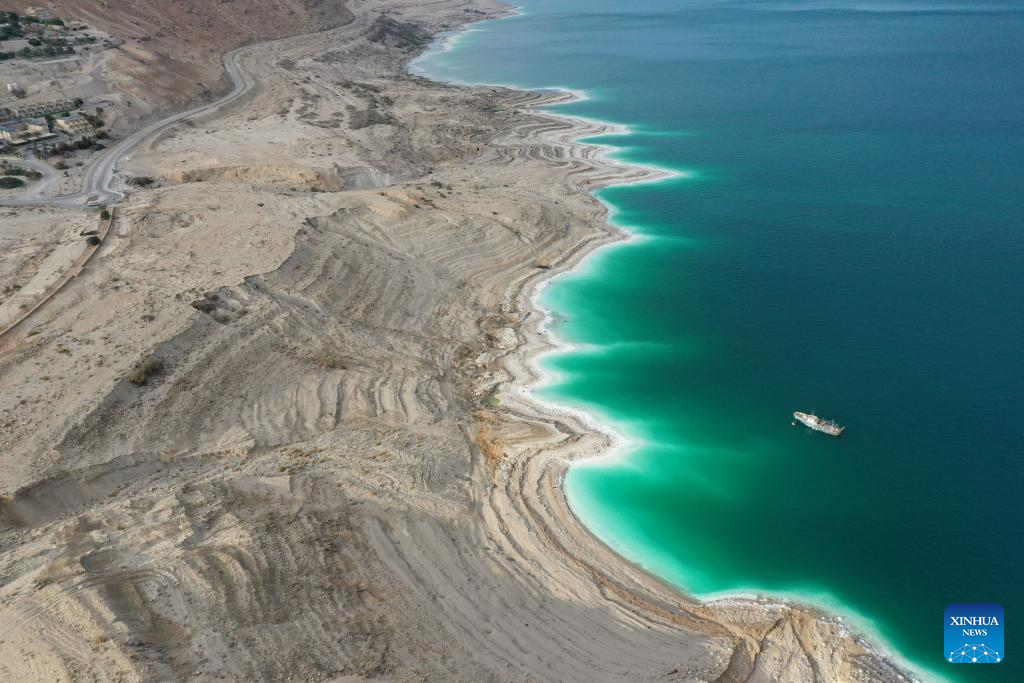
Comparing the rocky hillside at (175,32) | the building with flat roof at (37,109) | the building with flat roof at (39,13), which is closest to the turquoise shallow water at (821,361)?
the rocky hillside at (175,32)

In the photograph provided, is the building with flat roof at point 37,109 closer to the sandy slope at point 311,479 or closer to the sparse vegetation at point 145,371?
the sandy slope at point 311,479

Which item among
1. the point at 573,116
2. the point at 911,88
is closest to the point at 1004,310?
the point at 573,116

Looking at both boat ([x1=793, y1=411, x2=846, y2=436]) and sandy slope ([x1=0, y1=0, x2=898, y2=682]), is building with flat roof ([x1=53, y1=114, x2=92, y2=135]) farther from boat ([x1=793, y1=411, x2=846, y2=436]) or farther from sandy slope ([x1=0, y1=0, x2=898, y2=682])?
boat ([x1=793, y1=411, x2=846, y2=436])

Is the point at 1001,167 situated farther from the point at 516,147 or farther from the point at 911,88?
the point at 516,147

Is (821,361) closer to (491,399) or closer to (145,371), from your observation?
(491,399)

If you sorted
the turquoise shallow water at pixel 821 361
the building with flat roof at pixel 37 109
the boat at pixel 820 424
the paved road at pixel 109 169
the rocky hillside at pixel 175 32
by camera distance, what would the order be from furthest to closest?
the rocky hillside at pixel 175 32 → the building with flat roof at pixel 37 109 → the paved road at pixel 109 169 → the boat at pixel 820 424 → the turquoise shallow water at pixel 821 361

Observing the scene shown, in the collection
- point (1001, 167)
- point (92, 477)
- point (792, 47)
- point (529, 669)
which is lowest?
point (529, 669)

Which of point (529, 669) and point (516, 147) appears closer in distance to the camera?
point (529, 669)

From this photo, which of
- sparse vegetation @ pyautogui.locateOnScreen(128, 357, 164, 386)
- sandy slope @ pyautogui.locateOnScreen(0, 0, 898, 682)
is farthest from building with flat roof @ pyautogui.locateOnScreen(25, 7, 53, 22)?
sparse vegetation @ pyautogui.locateOnScreen(128, 357, 164, 386)
